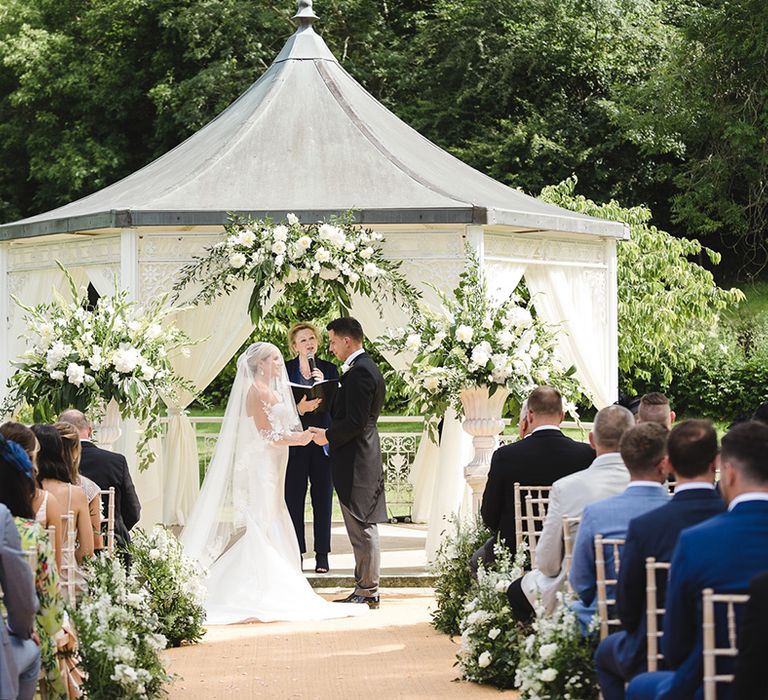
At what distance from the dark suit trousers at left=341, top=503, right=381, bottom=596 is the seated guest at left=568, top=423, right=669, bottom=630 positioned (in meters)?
4.15

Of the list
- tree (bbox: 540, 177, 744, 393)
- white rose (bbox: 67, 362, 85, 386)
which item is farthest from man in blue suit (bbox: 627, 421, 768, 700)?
tree (bbox: 540, 177, 744, 393)

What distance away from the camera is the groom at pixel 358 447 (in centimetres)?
898

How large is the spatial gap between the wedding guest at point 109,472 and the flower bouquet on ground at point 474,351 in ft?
8.02

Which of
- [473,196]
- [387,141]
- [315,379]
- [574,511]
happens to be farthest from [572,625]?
[387,141]

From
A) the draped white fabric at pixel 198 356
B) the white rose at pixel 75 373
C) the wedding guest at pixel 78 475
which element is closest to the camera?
the wedding guest at pixel 78 475

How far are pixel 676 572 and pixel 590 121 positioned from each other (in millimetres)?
23908

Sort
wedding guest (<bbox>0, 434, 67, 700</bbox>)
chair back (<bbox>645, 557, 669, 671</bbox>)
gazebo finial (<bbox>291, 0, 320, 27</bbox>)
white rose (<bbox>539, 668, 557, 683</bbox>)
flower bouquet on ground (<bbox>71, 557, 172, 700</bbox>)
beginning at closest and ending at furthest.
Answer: chair back (<bbox>645, 557, 669, 671</bbox>)
wedding guest (<bbox>0, 434, 67, 700</bbox>)
white rose (<bbox>539, 668, 557, 683</bbox>)
flower bouquet on ground (<bbox>71, 557, 172, 700</bbox>)
gazebo finial (<bbox>291, 0, 320, 27</bbox>)

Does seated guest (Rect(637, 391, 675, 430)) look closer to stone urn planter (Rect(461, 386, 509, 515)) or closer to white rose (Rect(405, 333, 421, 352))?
stone urn planter (Rect(461, 386, 509, 515))

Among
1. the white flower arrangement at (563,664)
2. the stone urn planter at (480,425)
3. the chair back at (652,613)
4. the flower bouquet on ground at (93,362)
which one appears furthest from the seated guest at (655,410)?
the flower bouquet on ground at (93,362)

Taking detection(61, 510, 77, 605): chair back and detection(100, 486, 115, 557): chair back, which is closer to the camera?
detection(61, 510, 77, 605): chair back

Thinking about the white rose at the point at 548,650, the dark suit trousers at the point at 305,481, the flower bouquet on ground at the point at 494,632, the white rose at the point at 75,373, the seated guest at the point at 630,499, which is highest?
the white rose at the point at 75,373

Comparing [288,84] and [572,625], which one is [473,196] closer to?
[288,84]

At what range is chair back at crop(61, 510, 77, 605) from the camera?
5.83m

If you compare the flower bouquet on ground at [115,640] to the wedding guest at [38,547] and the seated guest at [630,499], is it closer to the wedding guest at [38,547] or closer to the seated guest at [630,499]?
the wedding guest at [38,547]
